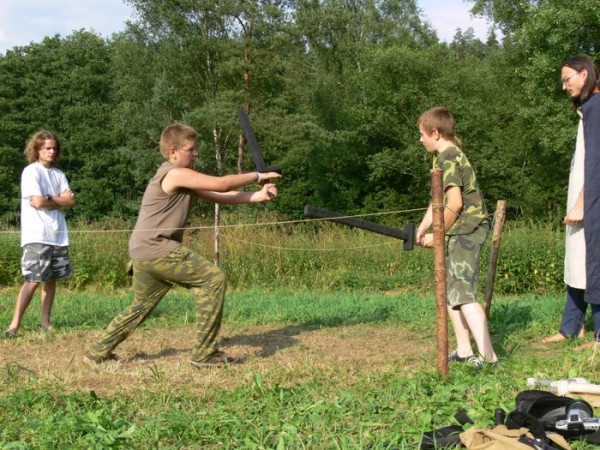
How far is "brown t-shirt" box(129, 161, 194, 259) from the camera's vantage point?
5215 millimetres

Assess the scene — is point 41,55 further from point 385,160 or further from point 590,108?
point 590,108

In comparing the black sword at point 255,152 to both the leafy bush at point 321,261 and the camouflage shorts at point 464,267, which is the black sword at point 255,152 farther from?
the leafy bush at point 321,261

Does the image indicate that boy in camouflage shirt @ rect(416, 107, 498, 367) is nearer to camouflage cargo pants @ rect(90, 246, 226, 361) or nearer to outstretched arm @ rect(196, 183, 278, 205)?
outstretched arm @ rect(196, 183, 278, 205)

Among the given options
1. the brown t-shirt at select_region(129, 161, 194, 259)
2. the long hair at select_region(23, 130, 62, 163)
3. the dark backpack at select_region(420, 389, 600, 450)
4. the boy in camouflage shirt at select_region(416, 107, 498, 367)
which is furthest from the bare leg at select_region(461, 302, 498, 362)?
the long hair at select_region(23, 130, 62, 163)

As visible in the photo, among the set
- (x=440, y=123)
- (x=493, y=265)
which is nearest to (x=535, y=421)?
(x=440, y=123)

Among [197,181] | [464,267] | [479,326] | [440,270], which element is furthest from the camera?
[197,181]

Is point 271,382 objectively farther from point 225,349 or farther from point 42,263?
point 42,263

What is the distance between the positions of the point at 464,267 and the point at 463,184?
606mm

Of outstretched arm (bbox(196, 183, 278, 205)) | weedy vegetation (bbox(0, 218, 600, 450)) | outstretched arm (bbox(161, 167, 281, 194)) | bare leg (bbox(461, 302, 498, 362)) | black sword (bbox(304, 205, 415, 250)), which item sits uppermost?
outstretched arm (bbox(161, 167, 281, 194))

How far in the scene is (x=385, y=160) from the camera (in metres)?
35.4

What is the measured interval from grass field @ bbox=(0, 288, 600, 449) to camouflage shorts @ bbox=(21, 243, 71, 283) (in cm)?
56

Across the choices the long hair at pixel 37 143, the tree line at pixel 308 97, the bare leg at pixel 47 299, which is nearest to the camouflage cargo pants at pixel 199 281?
the bare leg at pixel 47 299

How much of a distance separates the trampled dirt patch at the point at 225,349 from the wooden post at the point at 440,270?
0.51 metres

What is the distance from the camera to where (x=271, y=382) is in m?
4.64
